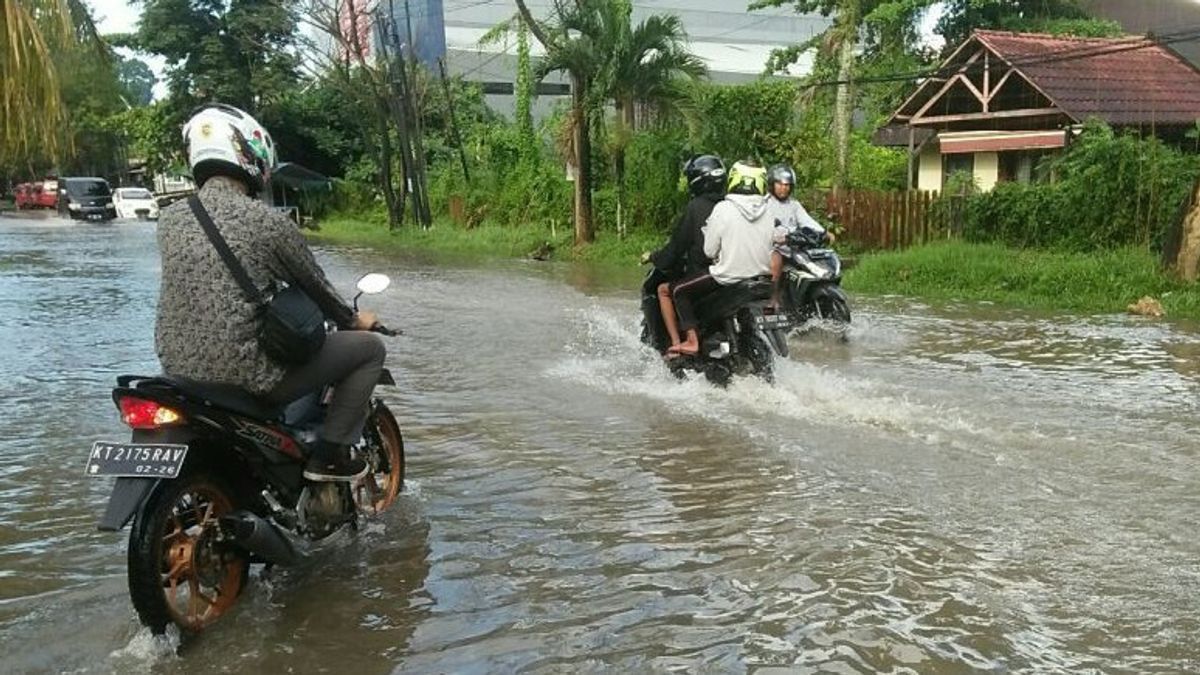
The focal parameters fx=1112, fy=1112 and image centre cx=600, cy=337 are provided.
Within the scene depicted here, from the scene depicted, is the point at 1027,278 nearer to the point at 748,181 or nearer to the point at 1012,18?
the point at 748,181

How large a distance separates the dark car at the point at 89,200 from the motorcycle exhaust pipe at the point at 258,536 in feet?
153

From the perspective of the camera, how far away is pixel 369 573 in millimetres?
4629

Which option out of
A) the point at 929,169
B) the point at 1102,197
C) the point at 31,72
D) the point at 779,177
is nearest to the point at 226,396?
the point at 31,72

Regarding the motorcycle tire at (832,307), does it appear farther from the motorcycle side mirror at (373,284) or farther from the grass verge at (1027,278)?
the motorcycle side mirror at (373,284)

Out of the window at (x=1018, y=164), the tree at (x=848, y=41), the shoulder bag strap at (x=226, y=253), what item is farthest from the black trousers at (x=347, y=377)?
the window at (x=1018, y=164)

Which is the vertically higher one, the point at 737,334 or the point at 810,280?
the point at 810,280

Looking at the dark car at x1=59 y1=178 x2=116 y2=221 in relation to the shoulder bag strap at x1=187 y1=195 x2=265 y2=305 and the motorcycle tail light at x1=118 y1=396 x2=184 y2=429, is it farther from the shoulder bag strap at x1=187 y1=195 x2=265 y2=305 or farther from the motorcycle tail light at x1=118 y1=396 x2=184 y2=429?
the motorcycle tail light at x1=118 y1=396 x2=184 y2=429

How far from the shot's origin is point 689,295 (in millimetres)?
8188

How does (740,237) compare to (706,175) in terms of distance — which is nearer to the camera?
(740,237)

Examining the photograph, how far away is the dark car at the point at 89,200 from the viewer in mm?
46156

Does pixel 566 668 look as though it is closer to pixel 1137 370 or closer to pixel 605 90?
pixel 1137 370

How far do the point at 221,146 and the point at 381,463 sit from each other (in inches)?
72.0

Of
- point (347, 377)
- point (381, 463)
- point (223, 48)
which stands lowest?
point (381, 463)

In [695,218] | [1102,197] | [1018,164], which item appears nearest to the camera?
[695,218]
